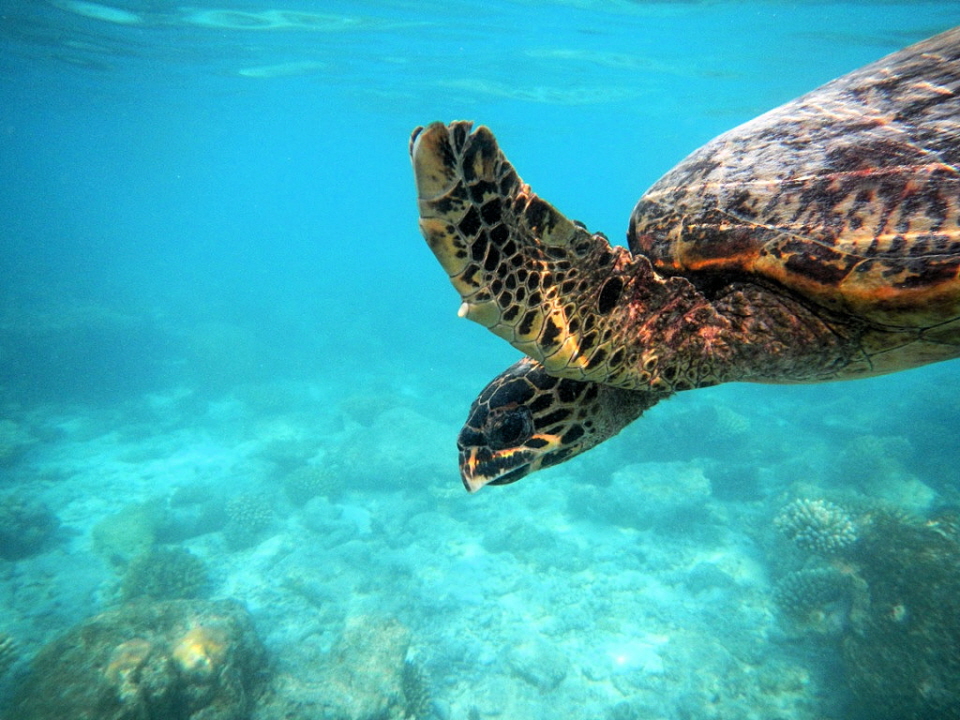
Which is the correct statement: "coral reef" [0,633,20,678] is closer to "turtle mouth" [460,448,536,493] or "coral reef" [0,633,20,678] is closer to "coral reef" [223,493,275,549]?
"coral reef" [223,493,275,549]

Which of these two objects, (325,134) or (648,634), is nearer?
(648,634)

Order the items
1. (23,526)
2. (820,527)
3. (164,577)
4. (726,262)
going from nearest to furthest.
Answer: (726,262) → (820,527) → (164,577) → (23,526)

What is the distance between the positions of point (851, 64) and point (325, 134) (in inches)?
1597

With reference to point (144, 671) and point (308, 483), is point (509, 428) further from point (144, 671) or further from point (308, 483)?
point (308, 483)

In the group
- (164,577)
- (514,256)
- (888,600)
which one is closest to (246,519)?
(164,577)

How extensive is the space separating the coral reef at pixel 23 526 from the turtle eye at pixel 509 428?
13.3m

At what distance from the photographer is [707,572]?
30.1ft

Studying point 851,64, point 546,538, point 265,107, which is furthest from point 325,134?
point 546,538

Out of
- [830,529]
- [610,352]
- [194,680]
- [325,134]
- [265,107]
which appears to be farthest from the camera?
[325,134]

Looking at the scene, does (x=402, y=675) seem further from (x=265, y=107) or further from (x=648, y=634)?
(x=265, y=107)

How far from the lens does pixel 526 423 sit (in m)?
2.59

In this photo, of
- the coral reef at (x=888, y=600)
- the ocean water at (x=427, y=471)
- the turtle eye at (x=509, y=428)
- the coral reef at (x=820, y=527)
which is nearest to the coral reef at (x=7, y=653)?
the ocean water at (x=427, y=471)

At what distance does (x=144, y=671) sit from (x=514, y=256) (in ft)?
21.9

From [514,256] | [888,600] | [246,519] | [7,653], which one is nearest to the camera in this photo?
[514,256]
